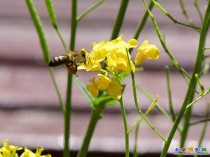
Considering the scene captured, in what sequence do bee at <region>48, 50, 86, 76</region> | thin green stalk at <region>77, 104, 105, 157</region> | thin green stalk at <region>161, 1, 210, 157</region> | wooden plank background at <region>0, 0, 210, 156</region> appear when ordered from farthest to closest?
1. wooden plank background at <region>0, 0, 210, 156</region>
2. thin green stalk at <region>77, 104, 105, 157</region>
3. bee at <region>48, 50, 86, 76</region>
4. thin green stalk at <region>161, 1, 210, 157</region>

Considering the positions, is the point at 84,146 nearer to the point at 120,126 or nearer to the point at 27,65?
the point at 120,126

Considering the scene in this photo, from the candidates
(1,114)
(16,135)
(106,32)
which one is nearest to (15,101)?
(1,114)

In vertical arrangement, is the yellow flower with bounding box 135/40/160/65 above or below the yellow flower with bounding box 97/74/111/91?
above

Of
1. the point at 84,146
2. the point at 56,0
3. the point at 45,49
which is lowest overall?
the point at 84,146

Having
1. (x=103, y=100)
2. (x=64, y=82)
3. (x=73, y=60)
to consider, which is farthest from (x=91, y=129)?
(x=64, y=82)

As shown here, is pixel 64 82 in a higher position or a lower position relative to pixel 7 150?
higher

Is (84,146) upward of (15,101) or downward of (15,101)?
downward

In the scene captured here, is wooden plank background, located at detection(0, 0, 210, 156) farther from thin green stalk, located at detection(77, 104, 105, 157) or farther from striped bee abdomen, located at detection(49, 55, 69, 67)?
striped bee abdomen, located at detection(49, 55, 69, 67)

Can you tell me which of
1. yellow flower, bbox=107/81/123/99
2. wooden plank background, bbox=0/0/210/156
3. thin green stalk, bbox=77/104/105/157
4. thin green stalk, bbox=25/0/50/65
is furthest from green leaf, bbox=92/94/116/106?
wooden plank background, bbox=0/0/210/156

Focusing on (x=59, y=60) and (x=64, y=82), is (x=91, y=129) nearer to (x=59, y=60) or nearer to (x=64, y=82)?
(x=59, y=60)
